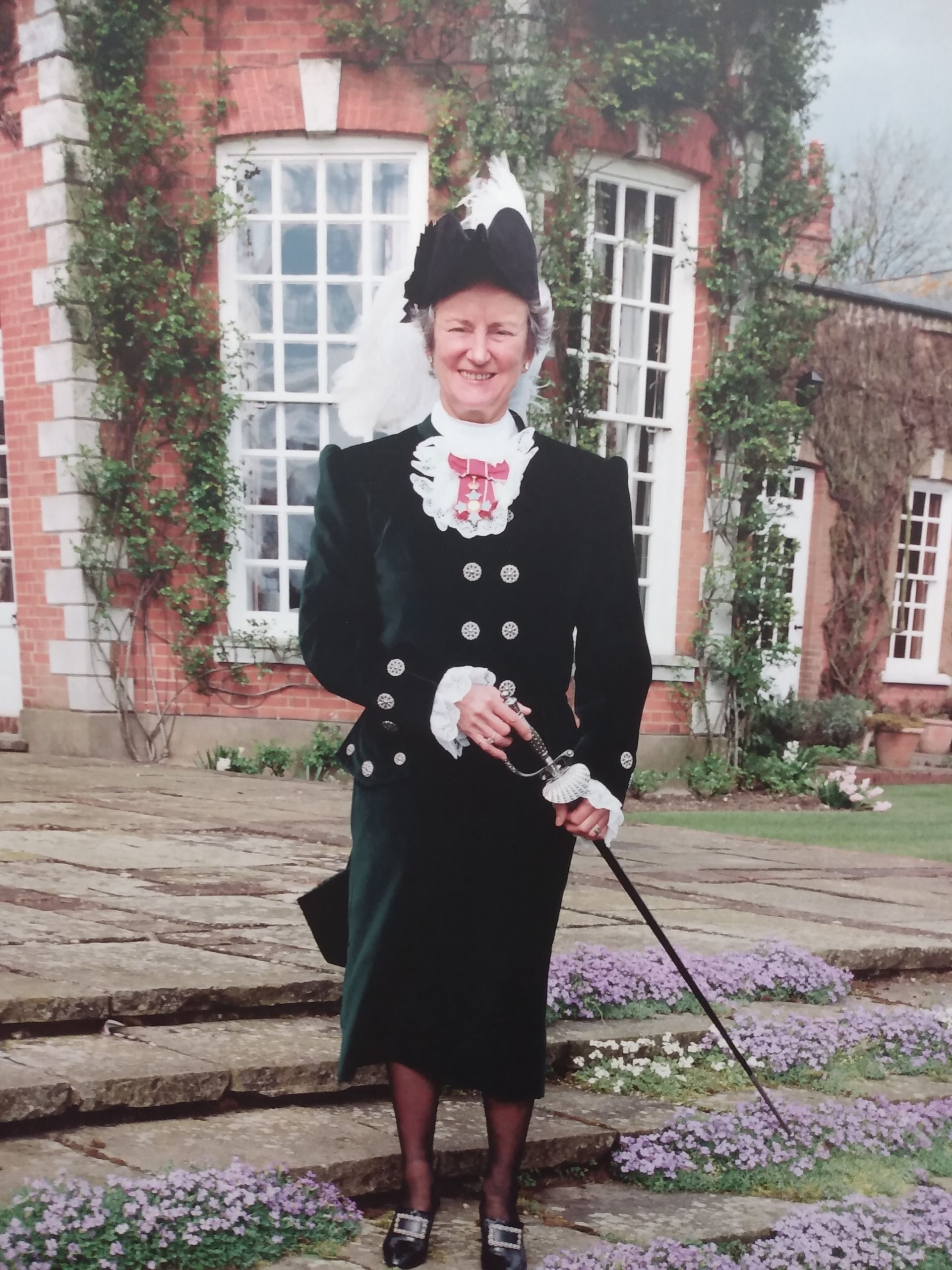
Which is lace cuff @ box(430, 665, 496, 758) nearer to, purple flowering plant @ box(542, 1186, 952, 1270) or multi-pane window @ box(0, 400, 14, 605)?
purple flowering plant @ box(542, 1186, 952, 1270)

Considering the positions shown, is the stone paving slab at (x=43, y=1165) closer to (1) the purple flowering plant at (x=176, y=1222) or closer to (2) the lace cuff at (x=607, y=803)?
(1) the purple flowering plant at (x=176, y=1222)

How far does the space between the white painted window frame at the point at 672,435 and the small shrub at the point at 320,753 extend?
2.13 metres

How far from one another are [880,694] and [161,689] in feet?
22.0

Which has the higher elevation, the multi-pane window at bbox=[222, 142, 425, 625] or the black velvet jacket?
the multi-pane window at bbox=[222, 142, 425, 625]

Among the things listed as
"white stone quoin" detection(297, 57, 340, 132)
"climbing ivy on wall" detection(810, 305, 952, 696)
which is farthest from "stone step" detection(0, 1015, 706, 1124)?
"climbing ivy on wall" detection(810, 305, 952, 696)

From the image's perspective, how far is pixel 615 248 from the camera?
26.6 feet

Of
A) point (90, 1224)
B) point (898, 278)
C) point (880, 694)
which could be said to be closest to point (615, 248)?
point (880, 694)

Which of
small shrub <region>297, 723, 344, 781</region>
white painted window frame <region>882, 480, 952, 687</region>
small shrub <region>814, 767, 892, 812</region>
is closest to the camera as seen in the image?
small shrub <region>297, 723, 344, 781</region>

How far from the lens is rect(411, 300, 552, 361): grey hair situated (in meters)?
2.29

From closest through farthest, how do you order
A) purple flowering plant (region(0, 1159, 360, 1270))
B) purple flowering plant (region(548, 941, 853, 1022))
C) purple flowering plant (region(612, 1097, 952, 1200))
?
→ purple flowering plant (region(0, 1159, 360, 1270)) < purple flowering plant (region(612, 1097, 952, 1200)) < purple flowering plant (region(548, 941, 853, 1022))

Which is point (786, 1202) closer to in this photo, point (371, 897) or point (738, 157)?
point (371, 897)

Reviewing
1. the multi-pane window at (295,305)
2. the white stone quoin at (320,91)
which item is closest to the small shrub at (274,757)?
the multi-pane window at (295,305)

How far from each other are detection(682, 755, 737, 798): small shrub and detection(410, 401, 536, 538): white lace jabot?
20.6 feet

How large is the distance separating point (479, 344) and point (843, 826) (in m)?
5.91
